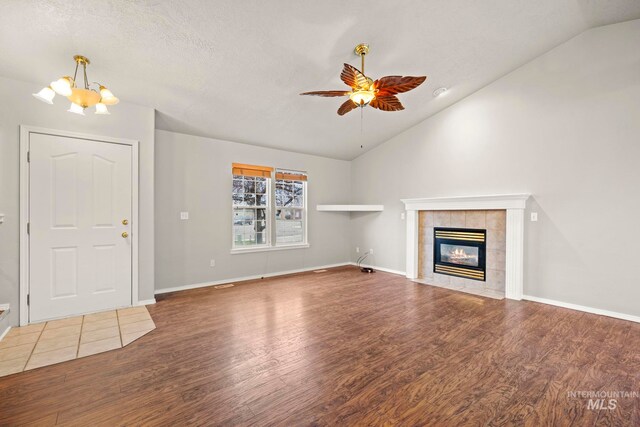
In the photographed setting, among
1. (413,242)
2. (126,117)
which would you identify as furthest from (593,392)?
(126,117)

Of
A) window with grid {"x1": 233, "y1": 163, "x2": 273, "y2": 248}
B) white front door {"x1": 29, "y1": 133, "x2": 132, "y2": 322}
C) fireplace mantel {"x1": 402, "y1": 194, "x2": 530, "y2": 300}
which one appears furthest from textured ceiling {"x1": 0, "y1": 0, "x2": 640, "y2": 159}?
fireplace mantel {"x1": 402, "y1": 194, "x2": 530, "y2": 300}

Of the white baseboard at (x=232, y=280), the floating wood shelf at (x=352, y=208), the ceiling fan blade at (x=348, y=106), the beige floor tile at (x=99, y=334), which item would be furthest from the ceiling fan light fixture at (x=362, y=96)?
the white baseboard at (x=232, y=280)

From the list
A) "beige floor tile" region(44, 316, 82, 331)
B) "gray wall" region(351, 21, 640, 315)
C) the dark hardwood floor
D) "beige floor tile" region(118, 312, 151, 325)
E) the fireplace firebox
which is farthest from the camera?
the fireplace firebox

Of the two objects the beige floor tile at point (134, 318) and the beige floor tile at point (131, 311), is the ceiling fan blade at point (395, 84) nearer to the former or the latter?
the beige floor tile at point (134, 318)

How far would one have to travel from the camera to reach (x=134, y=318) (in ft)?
11.1

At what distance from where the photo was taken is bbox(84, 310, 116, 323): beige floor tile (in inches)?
131

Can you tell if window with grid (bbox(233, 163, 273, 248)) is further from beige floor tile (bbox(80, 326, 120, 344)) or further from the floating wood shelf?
beige floor tile (bbox(80, 326, 120, 344))

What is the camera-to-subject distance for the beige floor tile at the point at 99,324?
10.1 ft

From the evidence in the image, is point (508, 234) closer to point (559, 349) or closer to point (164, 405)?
point (559, 349)

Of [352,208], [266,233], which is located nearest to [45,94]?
[266,233]

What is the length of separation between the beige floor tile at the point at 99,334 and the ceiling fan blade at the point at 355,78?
11.6 feet

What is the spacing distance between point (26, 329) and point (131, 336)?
4.18 feet

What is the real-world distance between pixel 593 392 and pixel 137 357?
12.1ft

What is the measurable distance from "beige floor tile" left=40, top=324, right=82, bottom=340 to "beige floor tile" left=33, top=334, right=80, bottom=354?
0.07 meters
